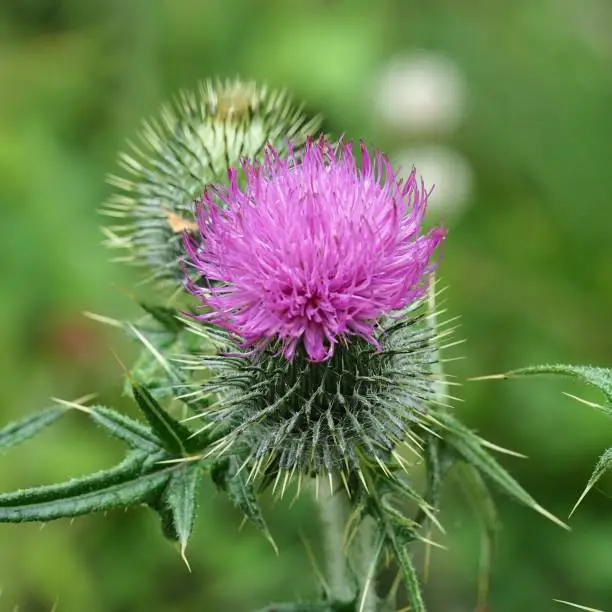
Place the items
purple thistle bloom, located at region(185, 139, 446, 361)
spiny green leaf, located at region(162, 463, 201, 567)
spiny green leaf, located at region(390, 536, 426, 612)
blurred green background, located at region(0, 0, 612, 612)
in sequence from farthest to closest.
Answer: blurred green background, located at region(0, 0, 612, 612)
purple thistle bloom, located at region(185, 139, 446, 361)
spiny green leaf, located at region(162, 463, 201, 567)
spiny green leaf, located at region(390, 536, 426, 612)

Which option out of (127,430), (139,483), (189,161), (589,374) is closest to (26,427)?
(127,430)

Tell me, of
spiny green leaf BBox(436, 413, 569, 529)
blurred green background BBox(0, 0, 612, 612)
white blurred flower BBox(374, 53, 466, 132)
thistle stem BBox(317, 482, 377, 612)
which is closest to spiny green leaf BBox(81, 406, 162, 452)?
thistle stem BBox(317, 482, 377, 612)

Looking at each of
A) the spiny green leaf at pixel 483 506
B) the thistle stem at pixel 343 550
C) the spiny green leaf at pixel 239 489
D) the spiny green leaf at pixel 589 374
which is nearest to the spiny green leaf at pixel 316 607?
the thistle stem at pixel 343 550

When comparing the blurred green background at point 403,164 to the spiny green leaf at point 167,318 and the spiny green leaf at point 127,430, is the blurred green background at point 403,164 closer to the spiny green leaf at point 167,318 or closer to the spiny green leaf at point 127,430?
the spiny green leaf at point 167,318

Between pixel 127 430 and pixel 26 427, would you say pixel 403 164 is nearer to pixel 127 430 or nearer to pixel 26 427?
pixel 26 427

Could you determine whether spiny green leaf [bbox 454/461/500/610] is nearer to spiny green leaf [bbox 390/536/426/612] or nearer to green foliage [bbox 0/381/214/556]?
spiny green leaf [bbox 390/536/426/612]
